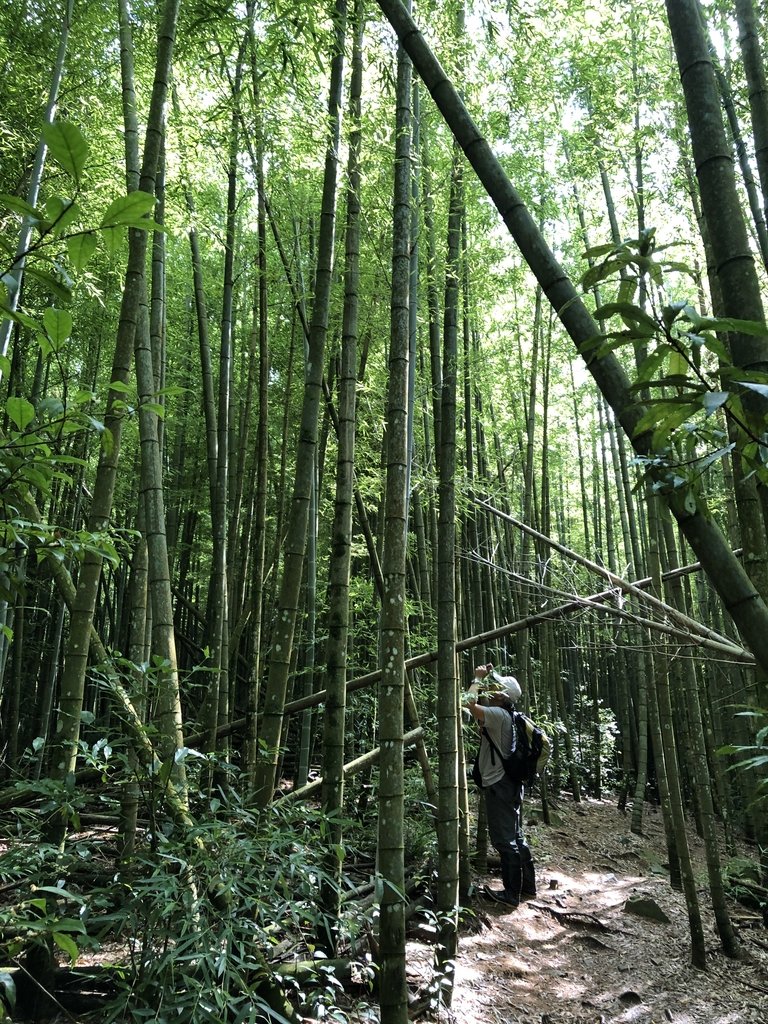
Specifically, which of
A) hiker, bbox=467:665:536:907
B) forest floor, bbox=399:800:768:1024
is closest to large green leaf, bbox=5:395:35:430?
forest floor, bbox=399:800:768:1024

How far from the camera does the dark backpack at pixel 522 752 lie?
14.7 feet

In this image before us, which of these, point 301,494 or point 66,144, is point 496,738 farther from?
point 66,144

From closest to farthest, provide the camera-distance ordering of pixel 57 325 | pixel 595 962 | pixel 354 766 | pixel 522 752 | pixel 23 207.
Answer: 1. pixel 23 207
2. pixel 57 325
3. pixel 354 766
4. pixel 595 962
5. pixel 522 752

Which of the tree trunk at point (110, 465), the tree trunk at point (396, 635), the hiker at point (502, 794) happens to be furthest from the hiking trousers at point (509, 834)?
the tree trunk at point (110, 465)

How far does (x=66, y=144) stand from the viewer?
0.75 metres

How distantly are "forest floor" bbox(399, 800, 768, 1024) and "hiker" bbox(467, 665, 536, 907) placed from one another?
15 cm

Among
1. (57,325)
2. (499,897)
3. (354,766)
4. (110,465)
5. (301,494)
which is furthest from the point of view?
(499,897)

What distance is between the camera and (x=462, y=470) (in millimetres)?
5508

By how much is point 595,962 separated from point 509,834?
0.84 meters

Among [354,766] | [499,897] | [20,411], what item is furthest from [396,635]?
[499,897]

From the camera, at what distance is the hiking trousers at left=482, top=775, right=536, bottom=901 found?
4.37 metres

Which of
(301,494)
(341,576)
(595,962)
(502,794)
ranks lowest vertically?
(595,962)

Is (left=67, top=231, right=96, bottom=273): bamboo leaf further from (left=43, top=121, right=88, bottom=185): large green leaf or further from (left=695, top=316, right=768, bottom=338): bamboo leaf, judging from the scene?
(left=695, top=316, right=768, bottom=338): bamboo leaf

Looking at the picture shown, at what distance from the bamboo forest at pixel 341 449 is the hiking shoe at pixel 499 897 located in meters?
0.16
